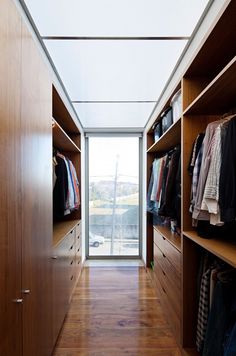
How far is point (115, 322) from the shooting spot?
2369mm

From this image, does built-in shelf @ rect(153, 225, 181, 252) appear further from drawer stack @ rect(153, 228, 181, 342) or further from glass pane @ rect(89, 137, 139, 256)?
glass pane @ rect(89, 137, 139, 256)

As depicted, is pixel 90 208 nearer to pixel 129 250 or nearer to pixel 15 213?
pixel 129 250

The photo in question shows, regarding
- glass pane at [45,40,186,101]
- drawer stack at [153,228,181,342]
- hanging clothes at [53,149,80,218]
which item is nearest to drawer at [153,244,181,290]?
drawer stack at [153,228,181,342]

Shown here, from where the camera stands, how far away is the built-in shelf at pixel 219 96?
1199mm

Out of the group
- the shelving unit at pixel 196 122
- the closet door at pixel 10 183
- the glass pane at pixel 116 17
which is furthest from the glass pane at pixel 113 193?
the closet door at pixel 10 183

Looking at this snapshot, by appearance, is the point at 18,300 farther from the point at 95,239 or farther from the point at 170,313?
the point at 95,239

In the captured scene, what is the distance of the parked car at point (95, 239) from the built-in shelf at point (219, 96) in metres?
3.23

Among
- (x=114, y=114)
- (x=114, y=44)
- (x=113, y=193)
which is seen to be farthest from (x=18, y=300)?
(x=113, y=193)

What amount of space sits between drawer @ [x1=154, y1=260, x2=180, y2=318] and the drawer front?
3 cm

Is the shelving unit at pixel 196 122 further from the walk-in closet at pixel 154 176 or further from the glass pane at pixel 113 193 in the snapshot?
the glass pane at pixel 113 193

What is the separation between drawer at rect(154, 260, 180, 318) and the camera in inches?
79.4

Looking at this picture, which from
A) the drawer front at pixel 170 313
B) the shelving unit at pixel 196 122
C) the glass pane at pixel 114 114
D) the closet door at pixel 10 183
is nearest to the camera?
the closet door at pixel 10 183

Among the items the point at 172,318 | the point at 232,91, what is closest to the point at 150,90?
the point at 232,91

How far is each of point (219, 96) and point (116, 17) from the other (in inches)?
32.5
